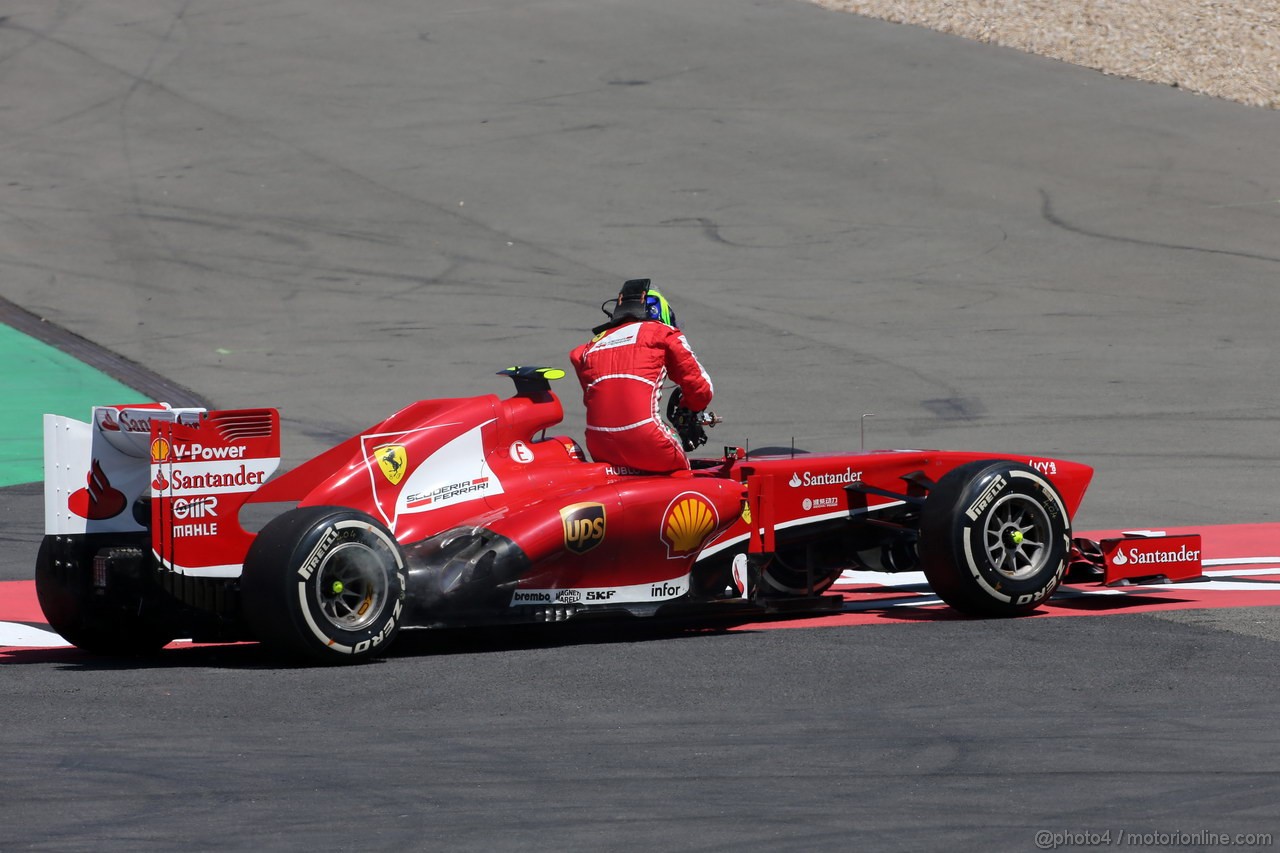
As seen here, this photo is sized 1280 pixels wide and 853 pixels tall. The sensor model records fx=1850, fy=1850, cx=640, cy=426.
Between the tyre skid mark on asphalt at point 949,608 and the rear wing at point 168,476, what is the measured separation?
3.43ft

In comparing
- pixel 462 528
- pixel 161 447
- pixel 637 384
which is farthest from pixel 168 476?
pixel 637 384

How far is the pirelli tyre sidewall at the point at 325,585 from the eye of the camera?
779 cm

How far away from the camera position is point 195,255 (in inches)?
881

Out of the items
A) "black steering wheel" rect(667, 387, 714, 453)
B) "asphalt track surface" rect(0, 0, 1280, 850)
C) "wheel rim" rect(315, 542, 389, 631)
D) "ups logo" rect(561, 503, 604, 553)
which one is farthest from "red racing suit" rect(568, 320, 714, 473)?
"wheel rim" rect(315, 542, 389, 631)

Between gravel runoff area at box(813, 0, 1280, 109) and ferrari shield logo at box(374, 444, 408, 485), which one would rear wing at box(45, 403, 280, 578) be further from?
gravel runoff area at box(813, 0, 1280, 109)

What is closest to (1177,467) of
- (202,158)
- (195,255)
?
(195,255)

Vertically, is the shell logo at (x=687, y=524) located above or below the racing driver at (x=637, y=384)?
below

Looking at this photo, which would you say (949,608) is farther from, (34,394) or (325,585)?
(34,394)

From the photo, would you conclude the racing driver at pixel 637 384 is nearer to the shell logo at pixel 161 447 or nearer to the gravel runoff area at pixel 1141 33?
the shell logo at pixel 161 447

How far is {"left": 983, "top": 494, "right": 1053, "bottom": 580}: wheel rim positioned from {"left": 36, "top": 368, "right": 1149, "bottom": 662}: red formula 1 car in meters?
0.01

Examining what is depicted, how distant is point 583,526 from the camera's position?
863 cm

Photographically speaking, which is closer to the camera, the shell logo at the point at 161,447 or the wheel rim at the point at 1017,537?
the shell logo at the point at 161,447

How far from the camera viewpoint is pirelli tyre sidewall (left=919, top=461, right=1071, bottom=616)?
9.01 meters

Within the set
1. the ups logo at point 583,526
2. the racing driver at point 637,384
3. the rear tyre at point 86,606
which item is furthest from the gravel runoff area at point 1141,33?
the rear tyre at point 86,606
